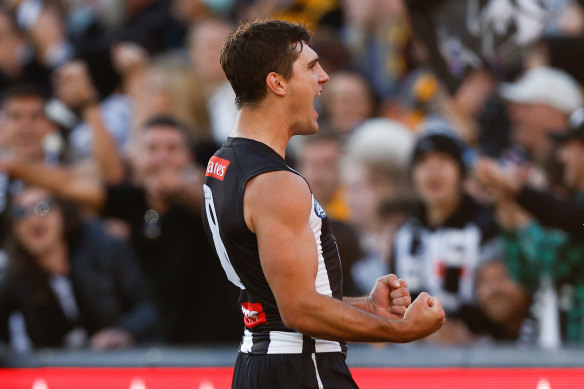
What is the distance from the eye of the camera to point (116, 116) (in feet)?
26.1

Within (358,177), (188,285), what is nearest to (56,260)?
(188,285)

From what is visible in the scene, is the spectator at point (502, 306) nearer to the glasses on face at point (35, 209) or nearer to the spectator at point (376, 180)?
the spectator at point (376, 180)

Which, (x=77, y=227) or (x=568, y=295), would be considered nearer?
(x=568, y=295)

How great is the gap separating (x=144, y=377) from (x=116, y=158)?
8.18 ft

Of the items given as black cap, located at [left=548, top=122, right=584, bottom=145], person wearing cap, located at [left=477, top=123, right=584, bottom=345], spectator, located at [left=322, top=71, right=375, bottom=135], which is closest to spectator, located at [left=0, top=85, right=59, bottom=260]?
spectator, located at [left=322, top=71, right=375, bottom=135]

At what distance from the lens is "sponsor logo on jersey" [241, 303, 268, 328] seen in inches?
110

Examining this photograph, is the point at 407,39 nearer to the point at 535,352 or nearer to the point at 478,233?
the point at 478,233

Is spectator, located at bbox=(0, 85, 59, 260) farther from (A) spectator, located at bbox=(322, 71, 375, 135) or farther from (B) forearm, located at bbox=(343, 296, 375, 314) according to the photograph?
(B) forearm, located at bbox=(343, 296, 375, 314)

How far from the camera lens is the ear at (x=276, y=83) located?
109 inches

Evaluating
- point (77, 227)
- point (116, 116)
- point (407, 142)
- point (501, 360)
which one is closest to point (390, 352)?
point (501, 360)

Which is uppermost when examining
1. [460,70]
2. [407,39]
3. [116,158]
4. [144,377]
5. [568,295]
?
[407,39]

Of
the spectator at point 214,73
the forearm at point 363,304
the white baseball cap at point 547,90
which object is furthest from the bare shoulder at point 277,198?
the spectator at point 214,73

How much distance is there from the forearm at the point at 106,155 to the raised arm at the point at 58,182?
0.17 meters

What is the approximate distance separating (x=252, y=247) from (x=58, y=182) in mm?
4447
